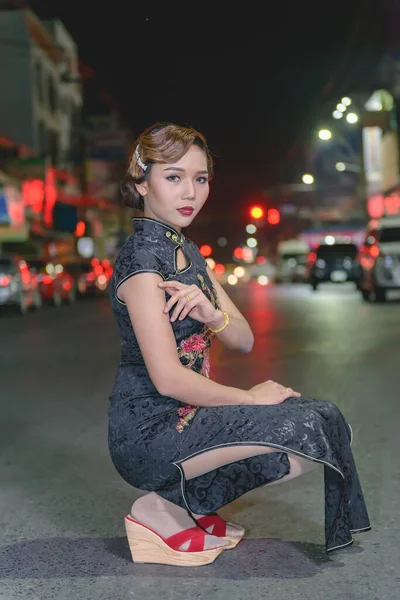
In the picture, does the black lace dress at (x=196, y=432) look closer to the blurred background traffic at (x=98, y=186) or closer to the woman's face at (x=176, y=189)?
the woman's face at (x=176, y=189)

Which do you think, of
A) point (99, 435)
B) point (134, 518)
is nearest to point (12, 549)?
point (134, 518)

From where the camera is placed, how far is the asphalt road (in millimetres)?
3779

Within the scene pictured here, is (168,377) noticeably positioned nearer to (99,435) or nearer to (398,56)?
(99,435)

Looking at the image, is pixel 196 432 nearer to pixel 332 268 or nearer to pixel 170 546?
pixel 170 546

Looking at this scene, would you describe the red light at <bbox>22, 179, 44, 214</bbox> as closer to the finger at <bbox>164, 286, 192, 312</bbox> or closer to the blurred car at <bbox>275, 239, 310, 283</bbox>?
the blurred car at <bbox>275, 239, 310, 283</bbox>

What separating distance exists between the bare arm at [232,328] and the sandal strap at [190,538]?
28.4 inches

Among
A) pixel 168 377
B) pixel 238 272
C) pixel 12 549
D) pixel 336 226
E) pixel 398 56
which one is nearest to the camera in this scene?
pixel 168 377

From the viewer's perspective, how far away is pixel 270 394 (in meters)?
3.86

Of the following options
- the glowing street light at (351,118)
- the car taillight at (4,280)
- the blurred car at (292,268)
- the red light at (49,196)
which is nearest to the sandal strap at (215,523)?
the car taillight at (4,280)

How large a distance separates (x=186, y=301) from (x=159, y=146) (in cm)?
63

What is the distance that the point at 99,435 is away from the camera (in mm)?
7230

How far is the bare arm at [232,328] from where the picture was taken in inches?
153

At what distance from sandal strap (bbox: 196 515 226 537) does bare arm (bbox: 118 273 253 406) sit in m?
0.61

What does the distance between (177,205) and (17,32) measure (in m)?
63.4
